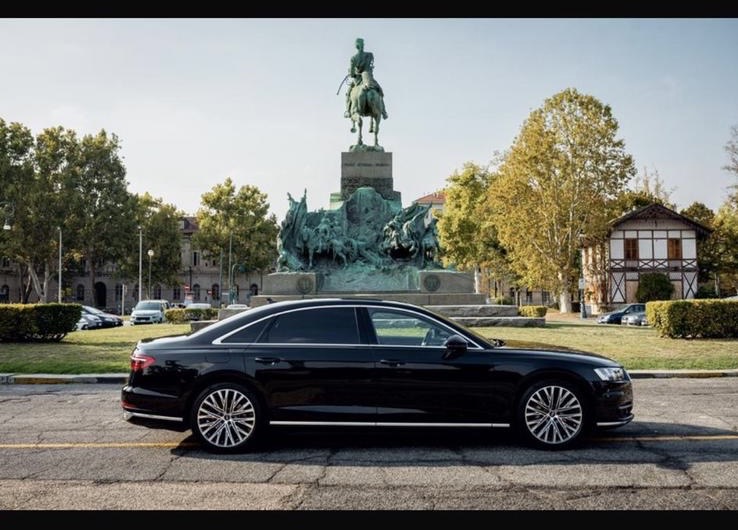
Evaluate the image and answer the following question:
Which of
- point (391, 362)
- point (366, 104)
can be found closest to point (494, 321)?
point (366, 104)

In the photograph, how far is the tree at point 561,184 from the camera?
45.5 meters

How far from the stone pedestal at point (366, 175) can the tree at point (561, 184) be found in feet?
63.2

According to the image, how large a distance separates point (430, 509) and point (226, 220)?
77.6m

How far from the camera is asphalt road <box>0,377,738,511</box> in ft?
16.4

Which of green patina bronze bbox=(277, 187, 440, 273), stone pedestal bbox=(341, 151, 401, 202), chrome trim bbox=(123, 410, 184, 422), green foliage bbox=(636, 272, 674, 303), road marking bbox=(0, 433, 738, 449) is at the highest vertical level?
stone pedestal bbox=(341, 151, 401, 202)

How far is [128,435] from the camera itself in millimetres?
7586

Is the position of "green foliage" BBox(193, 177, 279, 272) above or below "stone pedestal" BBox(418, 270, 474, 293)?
above

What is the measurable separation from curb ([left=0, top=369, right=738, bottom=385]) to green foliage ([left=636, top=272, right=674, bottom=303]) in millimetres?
41086

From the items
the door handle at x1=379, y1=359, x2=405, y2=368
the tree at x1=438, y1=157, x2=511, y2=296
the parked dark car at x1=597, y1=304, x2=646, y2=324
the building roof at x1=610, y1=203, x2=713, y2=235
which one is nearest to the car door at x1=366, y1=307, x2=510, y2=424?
the door handle at x1=379, y1=359, x2=405, y2=368

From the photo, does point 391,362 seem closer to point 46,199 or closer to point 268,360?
point 268,360

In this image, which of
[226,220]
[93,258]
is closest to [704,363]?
[93,258]

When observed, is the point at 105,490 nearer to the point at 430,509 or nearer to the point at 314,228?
the point at 430,509

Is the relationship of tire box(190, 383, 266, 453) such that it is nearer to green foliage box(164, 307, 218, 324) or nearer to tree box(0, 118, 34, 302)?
green foliage box(164, 307, 218, 324)

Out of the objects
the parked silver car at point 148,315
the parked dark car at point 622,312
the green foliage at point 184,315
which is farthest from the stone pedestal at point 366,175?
the parked dark car at point 622,312
